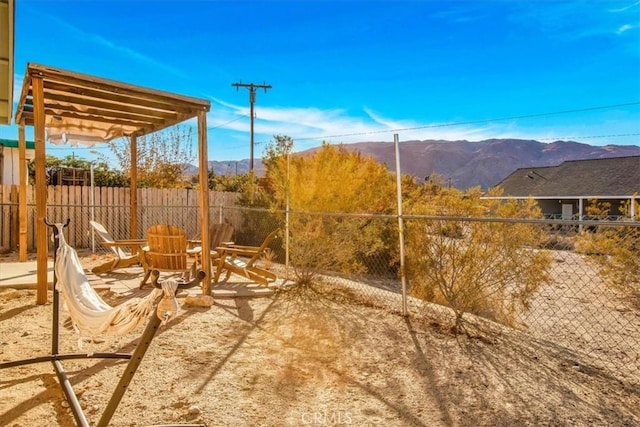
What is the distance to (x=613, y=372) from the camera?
3455 millimetres

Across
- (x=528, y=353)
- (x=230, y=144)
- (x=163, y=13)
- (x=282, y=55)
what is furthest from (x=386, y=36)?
(x=230, y=144)

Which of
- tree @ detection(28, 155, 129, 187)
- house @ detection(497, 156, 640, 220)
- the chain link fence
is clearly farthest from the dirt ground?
house @ detection(497, 156, 640, 220)

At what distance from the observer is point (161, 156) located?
19.4 metres

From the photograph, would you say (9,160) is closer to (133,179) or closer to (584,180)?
(133,179)

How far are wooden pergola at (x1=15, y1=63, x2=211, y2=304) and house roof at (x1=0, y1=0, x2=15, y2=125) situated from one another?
0.31 m

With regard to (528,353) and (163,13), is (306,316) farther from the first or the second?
(163,13)

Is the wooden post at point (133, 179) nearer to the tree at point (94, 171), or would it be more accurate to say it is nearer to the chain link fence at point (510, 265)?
the chain link fence at point (510, 265)

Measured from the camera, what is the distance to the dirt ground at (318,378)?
99.8 inches

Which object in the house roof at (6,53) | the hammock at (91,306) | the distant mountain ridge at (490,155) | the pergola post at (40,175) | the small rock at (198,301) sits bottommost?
the small rock at (198,301)

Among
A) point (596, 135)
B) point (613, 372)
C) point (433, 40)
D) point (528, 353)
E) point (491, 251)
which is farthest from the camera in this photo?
point (596, 135)

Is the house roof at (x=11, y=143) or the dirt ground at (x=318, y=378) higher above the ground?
the house roof at (x=11, y=143)

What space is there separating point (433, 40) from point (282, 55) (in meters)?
7.08

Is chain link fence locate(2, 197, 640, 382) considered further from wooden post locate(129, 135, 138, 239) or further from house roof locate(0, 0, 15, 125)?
house roof locate(0, 0, 15, 125)

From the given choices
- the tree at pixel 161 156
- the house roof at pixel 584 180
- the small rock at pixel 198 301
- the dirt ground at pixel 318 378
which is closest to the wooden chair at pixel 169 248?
the small rock at pixel 198 301
